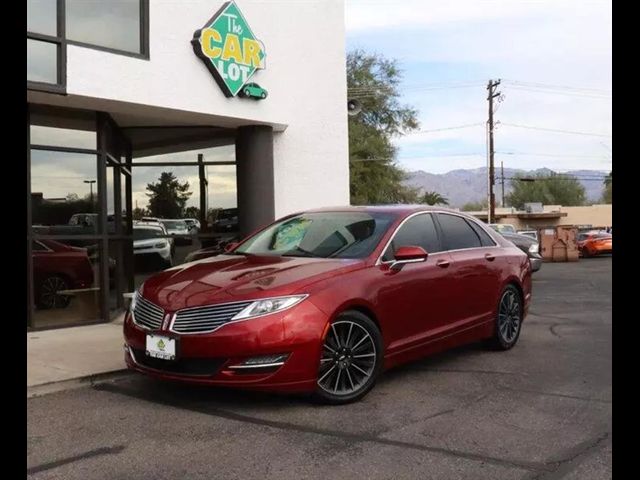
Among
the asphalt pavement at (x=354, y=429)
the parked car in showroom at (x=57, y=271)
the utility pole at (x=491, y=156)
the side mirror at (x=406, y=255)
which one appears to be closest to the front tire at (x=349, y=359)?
the asphalt pavement at (x=354, y=429)

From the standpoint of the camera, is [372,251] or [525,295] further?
[525,295]

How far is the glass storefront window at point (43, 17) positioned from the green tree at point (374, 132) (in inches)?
941

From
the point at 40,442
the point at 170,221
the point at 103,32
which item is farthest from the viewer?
the point at 170,221

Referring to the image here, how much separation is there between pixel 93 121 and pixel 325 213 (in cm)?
477

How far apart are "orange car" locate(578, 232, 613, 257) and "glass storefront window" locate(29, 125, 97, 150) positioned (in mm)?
26503

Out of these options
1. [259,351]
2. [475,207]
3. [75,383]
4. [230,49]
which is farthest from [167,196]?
[475,207]

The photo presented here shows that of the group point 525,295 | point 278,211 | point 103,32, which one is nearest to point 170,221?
point 278,211

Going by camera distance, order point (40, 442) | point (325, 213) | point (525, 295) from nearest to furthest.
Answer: point (40, 442) < point (325, 213) < point (525, 295)

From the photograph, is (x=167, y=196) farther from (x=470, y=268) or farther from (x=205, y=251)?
(x=470, y=268)

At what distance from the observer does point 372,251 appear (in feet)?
17.9

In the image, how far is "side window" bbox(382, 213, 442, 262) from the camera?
18.5ft

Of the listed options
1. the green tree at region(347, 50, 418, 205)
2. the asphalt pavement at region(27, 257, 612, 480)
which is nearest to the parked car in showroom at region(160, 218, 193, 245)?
the asphalt pavement at region(27, 257, 612, 480)
